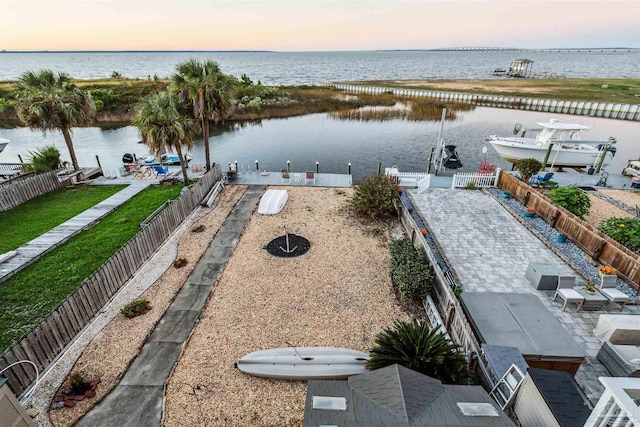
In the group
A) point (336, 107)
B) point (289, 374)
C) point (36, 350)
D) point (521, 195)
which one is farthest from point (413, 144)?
point (36, 350)

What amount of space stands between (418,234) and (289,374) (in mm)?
7151

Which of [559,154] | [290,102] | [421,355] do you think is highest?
[290,102]

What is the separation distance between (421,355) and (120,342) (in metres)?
8.29

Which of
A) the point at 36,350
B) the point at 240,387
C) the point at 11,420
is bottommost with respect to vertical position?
the point at 240,387

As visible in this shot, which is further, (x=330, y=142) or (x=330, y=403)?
(x=330, y=142)

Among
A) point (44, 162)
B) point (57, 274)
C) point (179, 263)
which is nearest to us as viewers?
point (57, 274)

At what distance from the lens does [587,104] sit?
45875mm

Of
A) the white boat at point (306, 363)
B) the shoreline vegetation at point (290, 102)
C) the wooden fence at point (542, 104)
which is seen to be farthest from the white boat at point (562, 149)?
the wooden fence at point (542, 104)

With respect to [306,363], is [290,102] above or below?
above

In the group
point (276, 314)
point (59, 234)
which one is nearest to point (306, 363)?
point (276, 314)

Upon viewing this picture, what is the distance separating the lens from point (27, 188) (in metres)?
17.9

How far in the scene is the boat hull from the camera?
22.8 metres

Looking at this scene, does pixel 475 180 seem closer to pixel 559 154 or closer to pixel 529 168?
pixel 529 168

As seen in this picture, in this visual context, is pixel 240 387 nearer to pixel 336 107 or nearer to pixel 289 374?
pixel 289 374
